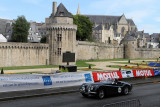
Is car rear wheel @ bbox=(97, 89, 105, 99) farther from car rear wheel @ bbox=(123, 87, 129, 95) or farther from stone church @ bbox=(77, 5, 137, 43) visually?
stone church @ bbox=(77, 5, 137, 43)

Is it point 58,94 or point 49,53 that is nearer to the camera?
point 58,94

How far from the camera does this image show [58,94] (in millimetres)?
20547

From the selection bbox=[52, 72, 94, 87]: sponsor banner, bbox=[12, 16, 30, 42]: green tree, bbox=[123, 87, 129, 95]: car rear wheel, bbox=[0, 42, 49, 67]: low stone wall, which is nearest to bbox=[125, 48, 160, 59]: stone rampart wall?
bbox=[12, 16, 30, 42]: green tree

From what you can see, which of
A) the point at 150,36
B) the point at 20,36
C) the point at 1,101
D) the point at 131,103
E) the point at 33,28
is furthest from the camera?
the point at 150,36

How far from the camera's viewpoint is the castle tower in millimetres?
56375

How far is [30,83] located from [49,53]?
123 feet

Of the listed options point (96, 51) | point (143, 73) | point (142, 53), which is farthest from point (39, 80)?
point (142, 53)

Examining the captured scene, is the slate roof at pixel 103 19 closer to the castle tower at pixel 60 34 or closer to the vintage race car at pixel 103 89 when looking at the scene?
the castle tower at pixel 60 34

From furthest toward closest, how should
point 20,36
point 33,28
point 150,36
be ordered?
point 150,36
point 33,28
point 20,36

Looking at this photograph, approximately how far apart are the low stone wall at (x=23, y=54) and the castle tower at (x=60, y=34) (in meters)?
2.08

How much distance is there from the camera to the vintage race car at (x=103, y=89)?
18.4 meters

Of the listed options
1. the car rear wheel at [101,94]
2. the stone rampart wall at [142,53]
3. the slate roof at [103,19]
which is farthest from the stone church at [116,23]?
the car rear wheel at [101,94]

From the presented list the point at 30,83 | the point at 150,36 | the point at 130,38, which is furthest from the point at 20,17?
the point at 150,36

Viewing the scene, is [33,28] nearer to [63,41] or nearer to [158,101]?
[63,41]
